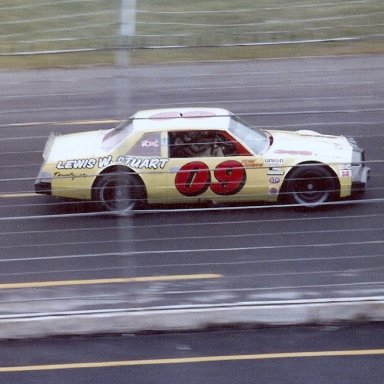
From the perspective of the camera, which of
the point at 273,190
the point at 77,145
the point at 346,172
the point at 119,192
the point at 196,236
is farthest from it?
the point at 77,145

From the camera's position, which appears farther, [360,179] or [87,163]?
[87,163]

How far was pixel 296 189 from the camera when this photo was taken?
9.94 m

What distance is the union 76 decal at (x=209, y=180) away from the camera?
31.9ft

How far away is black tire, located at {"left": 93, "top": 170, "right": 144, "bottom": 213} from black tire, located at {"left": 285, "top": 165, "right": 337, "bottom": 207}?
1719 millimetres

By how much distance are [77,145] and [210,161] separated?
1.74m

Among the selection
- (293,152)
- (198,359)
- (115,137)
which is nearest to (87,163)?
(115,137)

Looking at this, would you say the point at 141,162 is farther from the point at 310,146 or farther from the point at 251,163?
the point at 310,146

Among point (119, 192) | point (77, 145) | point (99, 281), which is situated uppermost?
point (77, 145)

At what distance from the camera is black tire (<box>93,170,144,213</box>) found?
6.66 meters

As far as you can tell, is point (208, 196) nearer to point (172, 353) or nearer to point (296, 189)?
point (296, 189)

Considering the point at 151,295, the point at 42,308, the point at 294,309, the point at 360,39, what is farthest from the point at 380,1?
the point at 42,308

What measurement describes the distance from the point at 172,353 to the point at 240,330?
1.76 ft

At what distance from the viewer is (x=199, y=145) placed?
33.1ft

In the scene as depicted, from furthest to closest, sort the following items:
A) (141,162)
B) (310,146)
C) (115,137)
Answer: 1. (310,146)
2. (115,137)
3. (141,162)
